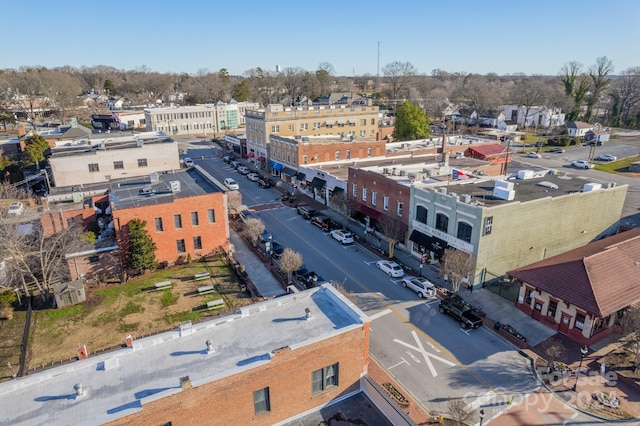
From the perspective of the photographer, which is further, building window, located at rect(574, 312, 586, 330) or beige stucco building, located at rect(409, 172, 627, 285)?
beige stucco building, located at rect(409, 172, 627, 285)

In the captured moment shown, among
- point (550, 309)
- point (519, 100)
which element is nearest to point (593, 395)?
point (550, 309)

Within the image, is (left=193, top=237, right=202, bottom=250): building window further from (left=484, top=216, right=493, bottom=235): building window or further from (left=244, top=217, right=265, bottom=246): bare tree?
(left=484, top=216, right=493, bottom=235): building window

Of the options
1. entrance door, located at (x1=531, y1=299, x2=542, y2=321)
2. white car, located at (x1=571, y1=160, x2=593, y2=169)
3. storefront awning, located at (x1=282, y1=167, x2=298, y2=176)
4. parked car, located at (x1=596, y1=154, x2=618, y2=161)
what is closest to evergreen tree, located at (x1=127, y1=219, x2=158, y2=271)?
storefront awning, located at (x1=282, y1=167, x2=298, y2=176)

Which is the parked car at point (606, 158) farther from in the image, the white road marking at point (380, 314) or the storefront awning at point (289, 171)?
the white road marking at point (380, 314)

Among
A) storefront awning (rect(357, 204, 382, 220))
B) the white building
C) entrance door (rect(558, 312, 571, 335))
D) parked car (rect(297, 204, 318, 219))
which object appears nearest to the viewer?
entrance door (rect(558, 312, 571, 335))

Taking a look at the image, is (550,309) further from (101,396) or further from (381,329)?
(101,396)

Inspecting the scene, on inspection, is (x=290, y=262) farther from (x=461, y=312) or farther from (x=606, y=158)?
(x=606, y=158)
